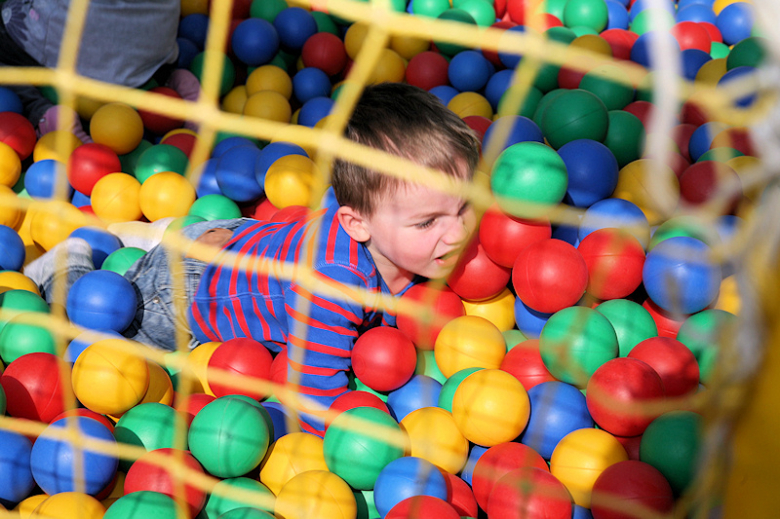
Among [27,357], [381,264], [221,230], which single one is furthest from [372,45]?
[27,357]

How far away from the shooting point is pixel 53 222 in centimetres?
154

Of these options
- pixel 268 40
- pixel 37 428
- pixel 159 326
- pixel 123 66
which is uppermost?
pixel 268 40

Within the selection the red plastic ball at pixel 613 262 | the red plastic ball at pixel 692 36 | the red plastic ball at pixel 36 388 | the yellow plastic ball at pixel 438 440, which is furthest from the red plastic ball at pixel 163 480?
the red plastic ball at pixel 692 36

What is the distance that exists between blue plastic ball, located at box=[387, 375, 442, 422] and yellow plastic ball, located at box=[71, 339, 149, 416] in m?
0.45

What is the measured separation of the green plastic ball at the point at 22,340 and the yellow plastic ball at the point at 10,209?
Answer: 18.3 inches

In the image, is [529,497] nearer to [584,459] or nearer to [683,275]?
[584,459]

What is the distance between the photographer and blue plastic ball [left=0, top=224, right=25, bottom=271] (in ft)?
4.77

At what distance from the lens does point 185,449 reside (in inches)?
42.9

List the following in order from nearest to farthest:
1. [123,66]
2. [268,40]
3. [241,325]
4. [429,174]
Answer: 1. [429,174]
2. [241,325]
3. [123,66]
4. [268,40]

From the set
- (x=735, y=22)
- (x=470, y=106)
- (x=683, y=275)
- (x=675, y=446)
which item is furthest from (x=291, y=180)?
(x=735, y=22)

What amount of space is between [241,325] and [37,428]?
412mm

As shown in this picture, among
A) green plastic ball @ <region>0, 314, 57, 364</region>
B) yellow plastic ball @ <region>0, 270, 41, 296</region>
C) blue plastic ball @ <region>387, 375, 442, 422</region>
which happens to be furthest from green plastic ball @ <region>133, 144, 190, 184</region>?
blue plastic ball @ <region>387, 375, 442, 422</region>

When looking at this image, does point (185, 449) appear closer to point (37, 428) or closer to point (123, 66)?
point (37, 428)

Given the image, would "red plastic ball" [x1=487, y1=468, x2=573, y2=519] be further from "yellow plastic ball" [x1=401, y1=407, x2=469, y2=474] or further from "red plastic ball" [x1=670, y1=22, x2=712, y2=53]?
"red plastic ball" [x1=670, y1=22, x2=712, y2=53]
